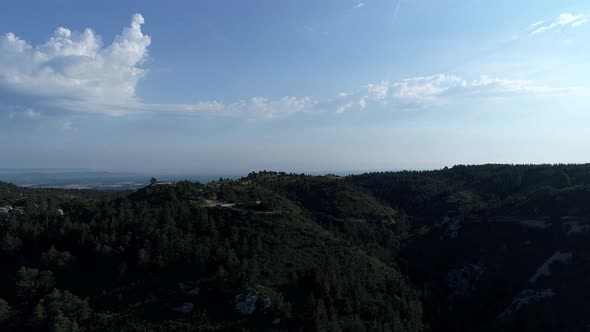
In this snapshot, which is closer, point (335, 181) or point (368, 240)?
point (368, 240)

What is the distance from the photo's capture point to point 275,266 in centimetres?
6888

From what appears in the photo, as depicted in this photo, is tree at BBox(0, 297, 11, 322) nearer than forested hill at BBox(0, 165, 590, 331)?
Yes

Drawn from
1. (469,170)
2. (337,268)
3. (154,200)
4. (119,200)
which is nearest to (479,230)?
(337,268)

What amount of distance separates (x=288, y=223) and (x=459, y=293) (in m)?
38.2

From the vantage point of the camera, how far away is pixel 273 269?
222 feet

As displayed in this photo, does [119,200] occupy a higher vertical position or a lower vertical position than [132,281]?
higher

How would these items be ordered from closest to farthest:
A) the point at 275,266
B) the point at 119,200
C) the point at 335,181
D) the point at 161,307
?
the point at 161,307 < the point at 275,266 < the point at 119,200 < the point at 335,181

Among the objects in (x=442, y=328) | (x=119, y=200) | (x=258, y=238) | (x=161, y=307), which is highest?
(x=119, y=200)

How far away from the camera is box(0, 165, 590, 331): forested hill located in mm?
55625

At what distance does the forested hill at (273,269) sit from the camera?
182 feet

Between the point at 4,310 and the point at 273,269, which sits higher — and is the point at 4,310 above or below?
below

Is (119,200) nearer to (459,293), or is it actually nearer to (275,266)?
(275,266)

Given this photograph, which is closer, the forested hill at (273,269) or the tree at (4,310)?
the tree at (4,310)

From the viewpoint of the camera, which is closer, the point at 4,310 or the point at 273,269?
the point at 4,310
